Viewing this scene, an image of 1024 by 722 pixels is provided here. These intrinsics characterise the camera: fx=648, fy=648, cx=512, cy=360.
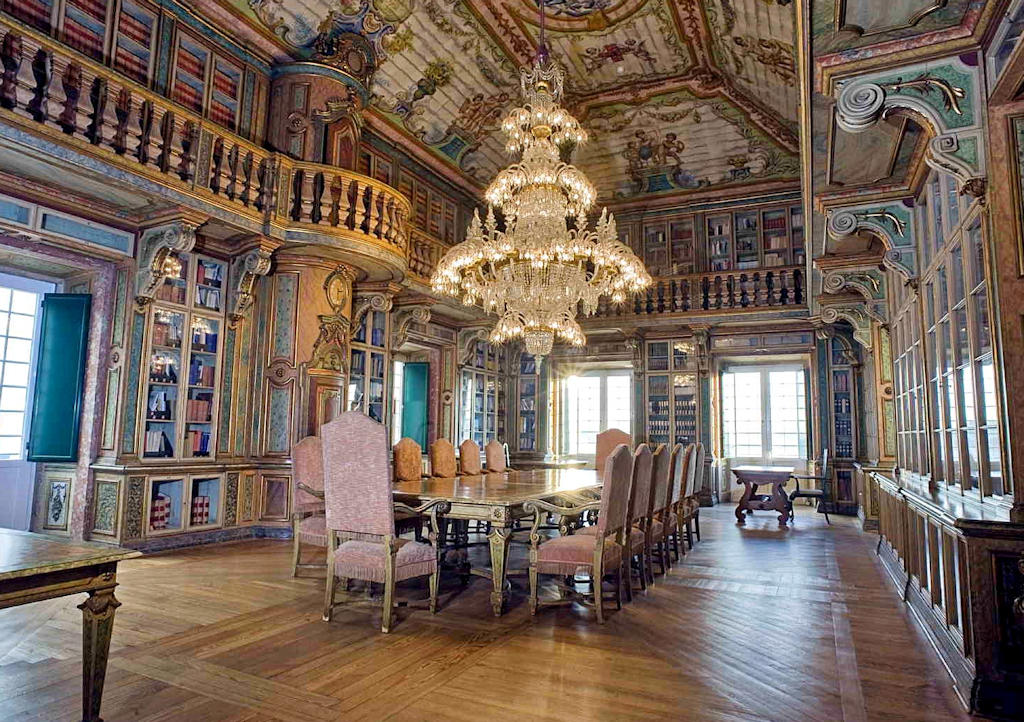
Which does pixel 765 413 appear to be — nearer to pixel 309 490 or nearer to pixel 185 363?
pixel 309 490

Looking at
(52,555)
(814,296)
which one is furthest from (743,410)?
(52,555)

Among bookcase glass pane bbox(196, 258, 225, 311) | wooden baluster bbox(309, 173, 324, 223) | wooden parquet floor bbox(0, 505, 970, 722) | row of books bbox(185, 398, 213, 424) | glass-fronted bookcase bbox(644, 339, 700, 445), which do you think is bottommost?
wooden parquet floor bbox(0, 505, 970, 722)

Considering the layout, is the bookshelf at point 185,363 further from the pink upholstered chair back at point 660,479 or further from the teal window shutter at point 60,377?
the pink upholstered chair back at point 660,479

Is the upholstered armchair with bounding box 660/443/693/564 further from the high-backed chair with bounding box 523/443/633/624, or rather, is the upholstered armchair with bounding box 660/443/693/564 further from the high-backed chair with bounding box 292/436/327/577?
the high-backed chair with bounding box 292/436/327/577

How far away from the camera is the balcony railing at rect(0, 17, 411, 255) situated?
4605 mm

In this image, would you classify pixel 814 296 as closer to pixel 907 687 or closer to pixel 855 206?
pixel 855 206

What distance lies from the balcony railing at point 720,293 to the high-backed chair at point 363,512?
24.0 ft

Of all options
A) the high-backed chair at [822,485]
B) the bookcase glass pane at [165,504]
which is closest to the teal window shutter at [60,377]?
the bookcase glass pane at [165,504]

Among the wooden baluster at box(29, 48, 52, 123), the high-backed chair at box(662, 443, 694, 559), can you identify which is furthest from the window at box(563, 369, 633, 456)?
the wooden baluster at box(29, 48, 52, 123)

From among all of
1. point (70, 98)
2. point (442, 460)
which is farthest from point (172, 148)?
point (442, 460)

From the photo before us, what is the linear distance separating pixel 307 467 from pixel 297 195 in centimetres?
319

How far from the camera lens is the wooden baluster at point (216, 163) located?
604 centimetres

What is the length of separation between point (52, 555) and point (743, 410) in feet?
37.0

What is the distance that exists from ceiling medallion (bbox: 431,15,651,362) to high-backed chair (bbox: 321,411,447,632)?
2728 millimetres
